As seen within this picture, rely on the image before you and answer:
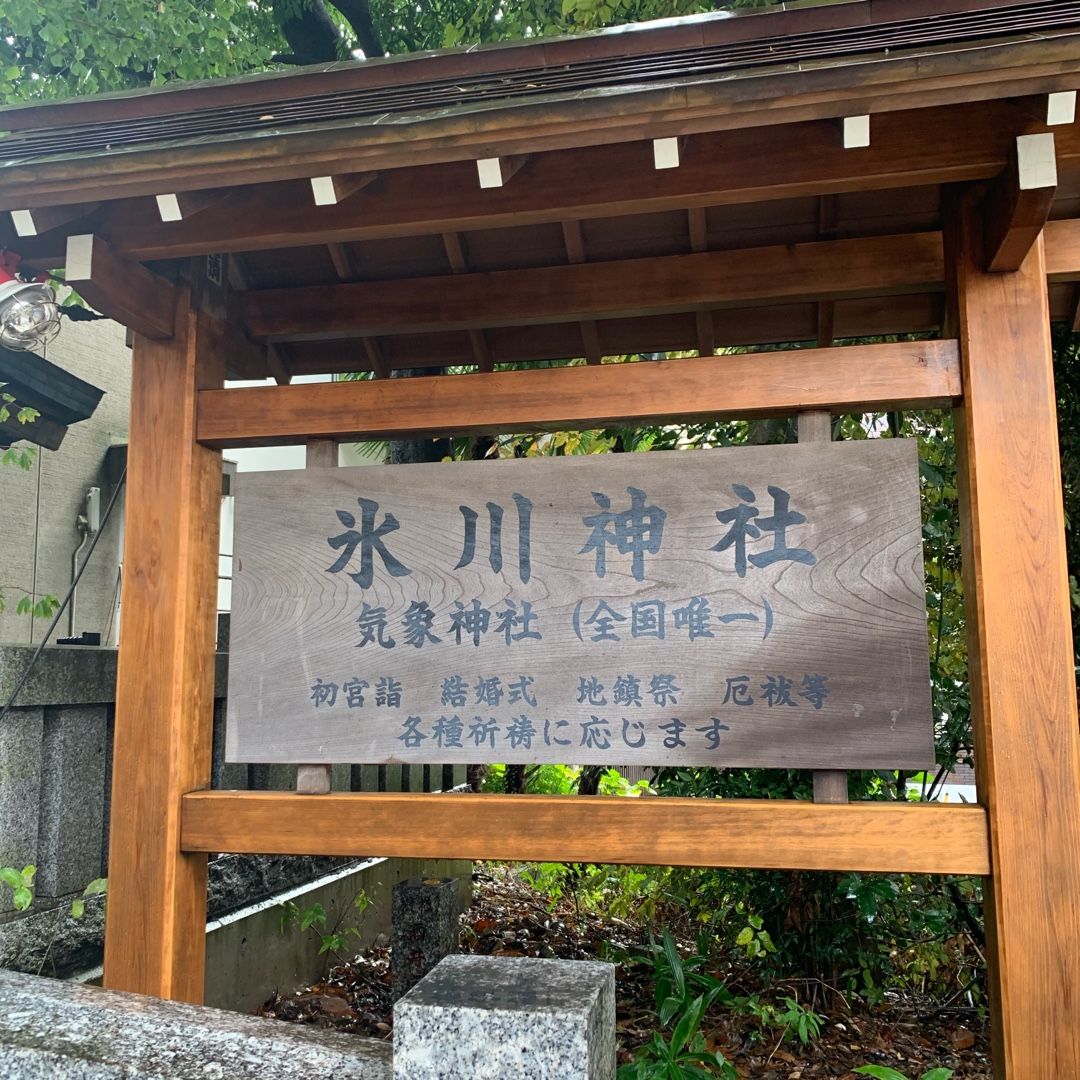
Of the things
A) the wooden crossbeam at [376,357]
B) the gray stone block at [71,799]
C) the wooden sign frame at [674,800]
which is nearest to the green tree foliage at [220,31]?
the wooden crossbeam at [376,357]

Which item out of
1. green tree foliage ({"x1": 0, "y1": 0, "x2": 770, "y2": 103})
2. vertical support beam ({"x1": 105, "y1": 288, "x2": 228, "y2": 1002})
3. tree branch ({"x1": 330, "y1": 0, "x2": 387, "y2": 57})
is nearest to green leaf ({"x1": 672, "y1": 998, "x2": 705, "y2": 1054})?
vertical support beam ({"x1": 105, "y1": 288, "x2": 228, "y2": 1002})

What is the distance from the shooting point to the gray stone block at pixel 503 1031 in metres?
1.73

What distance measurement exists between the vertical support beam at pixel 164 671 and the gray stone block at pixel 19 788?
40 centimetres

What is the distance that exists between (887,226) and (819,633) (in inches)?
A: 65.3

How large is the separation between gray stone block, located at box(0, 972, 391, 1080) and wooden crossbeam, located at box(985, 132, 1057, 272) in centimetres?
290

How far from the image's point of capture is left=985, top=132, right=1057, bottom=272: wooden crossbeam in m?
2.66

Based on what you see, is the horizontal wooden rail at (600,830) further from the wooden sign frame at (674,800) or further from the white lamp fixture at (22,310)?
the white lamp fixture at (22,310)

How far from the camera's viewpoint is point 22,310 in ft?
11.4

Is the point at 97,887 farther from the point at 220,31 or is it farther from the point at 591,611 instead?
the point at 220,31

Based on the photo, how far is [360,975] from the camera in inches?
228

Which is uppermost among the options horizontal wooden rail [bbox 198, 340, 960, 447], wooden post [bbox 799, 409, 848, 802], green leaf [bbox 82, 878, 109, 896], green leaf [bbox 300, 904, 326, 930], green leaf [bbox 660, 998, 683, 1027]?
horizontal wooden rail [bbox 198, 340, 960, 447]

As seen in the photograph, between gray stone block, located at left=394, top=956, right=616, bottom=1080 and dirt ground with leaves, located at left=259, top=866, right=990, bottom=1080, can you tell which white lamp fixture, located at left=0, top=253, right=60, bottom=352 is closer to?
gray stone block, located at left=394, top=956, right=616, bottom=1080

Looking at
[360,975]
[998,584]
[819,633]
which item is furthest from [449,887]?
[998,584]

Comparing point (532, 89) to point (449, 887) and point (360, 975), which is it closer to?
point (449, 887)
